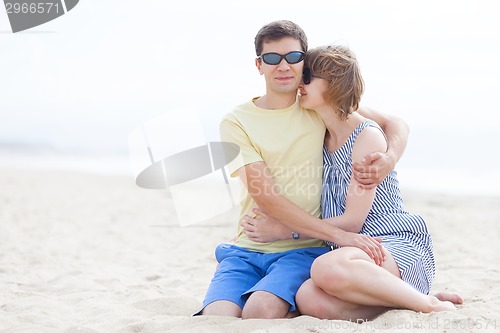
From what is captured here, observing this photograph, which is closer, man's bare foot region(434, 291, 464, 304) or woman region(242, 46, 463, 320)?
woman region(242, 46, 463, 320)

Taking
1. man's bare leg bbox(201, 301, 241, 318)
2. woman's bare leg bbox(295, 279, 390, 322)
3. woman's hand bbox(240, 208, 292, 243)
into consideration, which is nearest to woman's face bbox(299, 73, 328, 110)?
woman's hand bbox(240, 208, 292, 243)

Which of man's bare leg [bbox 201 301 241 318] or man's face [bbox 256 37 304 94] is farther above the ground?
man's face [bbox 256 37 304 94]

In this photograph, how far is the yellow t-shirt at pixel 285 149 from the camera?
11.8ft

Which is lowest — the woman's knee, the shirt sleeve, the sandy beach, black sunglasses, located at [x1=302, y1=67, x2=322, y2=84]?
the sandy beach

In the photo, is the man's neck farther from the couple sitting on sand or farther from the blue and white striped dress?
the blue and white striped dress

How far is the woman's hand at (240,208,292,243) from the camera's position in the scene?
3572mm

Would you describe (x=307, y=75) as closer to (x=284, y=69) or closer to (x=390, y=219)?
(x=284, y=69)

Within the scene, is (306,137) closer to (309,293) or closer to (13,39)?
(309,293)


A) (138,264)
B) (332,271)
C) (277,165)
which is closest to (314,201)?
(277,165)

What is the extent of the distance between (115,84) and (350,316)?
25.7m

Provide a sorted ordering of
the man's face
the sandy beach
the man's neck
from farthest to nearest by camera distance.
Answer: the man's neck
the man's face
the sandy beach

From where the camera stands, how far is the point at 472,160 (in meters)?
14.5

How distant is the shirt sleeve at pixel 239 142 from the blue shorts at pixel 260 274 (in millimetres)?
499

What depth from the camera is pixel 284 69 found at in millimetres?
3590
